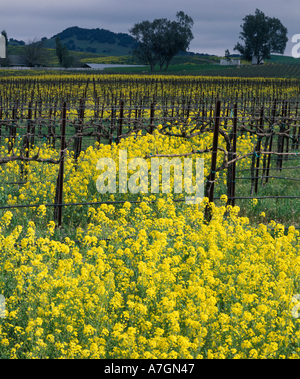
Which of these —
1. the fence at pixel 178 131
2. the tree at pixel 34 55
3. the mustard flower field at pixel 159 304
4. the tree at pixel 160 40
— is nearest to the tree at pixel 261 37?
the tree at pixel 160 40

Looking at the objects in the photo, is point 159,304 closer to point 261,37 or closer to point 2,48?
point 2,48

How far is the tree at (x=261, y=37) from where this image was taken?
343ft

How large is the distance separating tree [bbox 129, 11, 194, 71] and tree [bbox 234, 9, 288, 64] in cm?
1263

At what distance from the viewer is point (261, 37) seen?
105375 millimetres

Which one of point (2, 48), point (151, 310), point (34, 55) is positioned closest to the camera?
point (151, 310)

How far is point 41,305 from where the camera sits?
497 centimetres

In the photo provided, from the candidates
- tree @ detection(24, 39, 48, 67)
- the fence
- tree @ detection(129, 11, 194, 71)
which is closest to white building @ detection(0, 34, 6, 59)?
tree @ detection(24, 39, 48, 67)

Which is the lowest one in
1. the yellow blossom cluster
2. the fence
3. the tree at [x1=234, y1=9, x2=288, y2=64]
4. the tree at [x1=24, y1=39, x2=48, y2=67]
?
the yellow blossom cluster

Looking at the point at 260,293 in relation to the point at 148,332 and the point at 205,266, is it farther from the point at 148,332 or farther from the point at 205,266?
the point at 148,332

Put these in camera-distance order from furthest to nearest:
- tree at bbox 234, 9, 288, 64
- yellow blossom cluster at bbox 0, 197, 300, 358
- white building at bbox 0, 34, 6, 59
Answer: tree at bbox 234, 9, 288, 64 → white building at bbox 0, 34, 6, 59 → yellow blossom cluster at bbox 0, 197, 300, 358

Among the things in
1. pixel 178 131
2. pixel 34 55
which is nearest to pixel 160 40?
pixel 34 55

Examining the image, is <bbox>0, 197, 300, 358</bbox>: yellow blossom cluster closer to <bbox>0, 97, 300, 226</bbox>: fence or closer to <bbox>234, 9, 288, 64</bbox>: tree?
<bbox>0, 97, 300, 226</bbox>: fence

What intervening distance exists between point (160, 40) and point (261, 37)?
919 inches

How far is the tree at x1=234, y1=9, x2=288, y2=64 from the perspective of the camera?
343 feet
